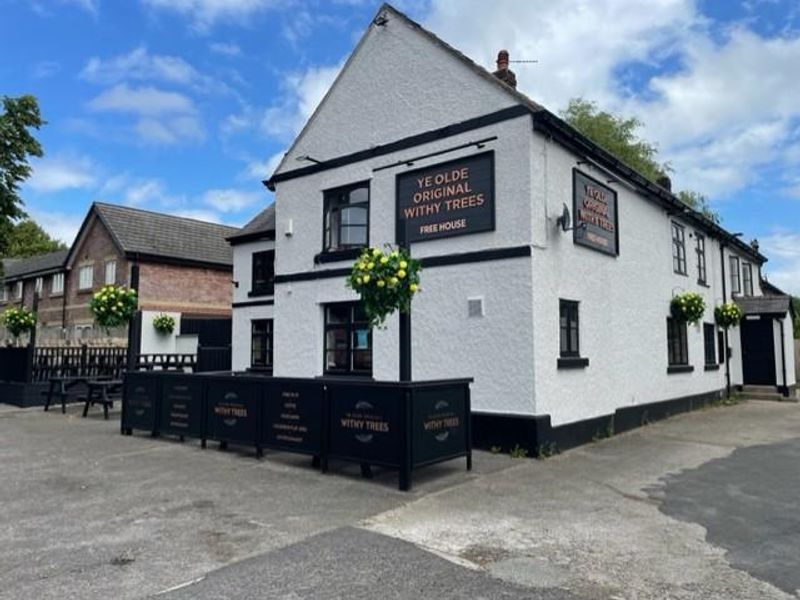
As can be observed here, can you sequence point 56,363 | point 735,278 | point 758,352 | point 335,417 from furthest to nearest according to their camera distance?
point 735,278 < point 758,352 < point 56,363 < point 335,417

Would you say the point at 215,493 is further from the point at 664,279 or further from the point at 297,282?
the point at 664,279

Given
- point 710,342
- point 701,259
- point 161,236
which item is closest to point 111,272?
point 161,236

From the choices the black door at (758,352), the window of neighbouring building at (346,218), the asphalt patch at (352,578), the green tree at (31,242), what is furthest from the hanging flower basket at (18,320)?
the green tree at (31,242)

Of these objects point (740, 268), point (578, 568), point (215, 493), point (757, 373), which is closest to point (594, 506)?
point (578, 568)

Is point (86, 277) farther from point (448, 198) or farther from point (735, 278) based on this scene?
point (735, 278)

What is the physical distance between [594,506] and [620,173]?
8230 mm

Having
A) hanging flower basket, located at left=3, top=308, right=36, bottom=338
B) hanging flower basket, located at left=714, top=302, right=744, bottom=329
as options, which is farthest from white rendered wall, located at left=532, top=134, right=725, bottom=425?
hanging flower basket, located at left=3, top=308, right=36, bottom=338

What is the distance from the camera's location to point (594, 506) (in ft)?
21.3

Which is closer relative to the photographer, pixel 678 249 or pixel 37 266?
pixel 678 249

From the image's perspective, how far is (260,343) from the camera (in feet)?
54.9

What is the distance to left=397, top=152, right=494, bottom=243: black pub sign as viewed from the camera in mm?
10297

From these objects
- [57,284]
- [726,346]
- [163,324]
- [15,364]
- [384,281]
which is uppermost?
[57,284]

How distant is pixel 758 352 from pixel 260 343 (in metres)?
16.3

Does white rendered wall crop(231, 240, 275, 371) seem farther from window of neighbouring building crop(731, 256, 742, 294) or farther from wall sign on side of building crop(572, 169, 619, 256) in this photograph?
window of neighbouring building crop(731, 256, 742, 294)
